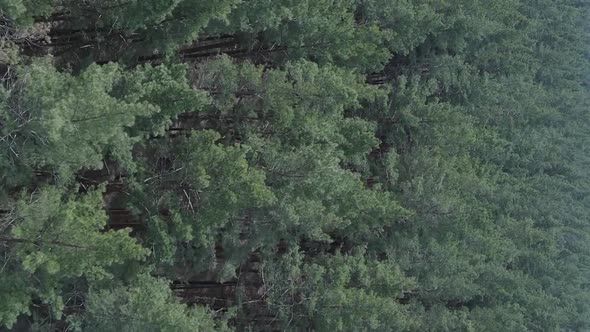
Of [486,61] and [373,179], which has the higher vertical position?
[486,61]

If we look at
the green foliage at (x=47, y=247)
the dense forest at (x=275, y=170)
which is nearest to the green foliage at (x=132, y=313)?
the dense forest at (x=275, y=170)

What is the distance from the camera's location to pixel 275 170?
2186 cm

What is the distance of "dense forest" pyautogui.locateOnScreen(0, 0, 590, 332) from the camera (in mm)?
15828

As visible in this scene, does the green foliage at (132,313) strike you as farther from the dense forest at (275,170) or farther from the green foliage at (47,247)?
the green foliage at (47,247)

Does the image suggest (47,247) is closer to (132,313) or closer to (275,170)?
(132,313)

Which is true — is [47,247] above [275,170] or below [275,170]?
above

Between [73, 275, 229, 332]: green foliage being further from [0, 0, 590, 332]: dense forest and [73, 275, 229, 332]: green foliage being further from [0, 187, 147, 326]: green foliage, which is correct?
[0, 187, 147, 326]: green foliage

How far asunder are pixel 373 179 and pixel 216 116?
9530 mm

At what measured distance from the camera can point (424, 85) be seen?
32188 mm

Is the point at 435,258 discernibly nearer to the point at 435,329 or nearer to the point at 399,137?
the point at 435,329

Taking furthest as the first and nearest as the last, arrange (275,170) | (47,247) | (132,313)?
(275,170) < (132,313) < (47,247)

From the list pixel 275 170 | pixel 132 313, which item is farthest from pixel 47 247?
pixel 275 170

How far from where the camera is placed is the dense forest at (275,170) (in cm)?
1583

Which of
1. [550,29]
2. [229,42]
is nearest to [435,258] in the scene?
[229,42]
